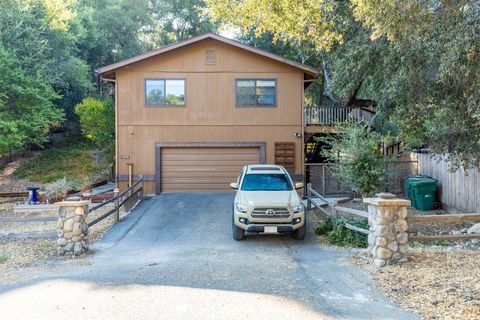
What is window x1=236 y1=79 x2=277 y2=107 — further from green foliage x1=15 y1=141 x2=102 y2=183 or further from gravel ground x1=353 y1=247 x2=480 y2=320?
gravel ground x1=353 y1=247 x2=480 y2=320

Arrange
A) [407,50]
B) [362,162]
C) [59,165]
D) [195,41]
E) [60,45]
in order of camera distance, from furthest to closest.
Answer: [59,165]
[60,45]
[195,41]
[362,162]
[407,50]

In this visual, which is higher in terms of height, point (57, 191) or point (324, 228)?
point (57, 191)

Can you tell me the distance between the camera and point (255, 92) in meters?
16.4

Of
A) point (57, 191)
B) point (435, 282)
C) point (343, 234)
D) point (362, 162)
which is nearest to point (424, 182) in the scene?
point (362, 162)

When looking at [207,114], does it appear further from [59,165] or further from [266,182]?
[59,165]

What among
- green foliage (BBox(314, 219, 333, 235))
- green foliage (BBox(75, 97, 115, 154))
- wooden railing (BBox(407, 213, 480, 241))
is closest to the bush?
green foliage (BBox(75, 97, 115, 154))

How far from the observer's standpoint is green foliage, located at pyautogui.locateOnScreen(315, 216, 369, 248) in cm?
886

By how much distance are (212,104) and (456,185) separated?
892 cm

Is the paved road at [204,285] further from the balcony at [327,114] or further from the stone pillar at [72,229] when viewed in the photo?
the balcony at [327,114]

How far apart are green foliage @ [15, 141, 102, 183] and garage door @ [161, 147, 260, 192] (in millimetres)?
6531

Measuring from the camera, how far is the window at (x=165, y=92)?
53.3 feet

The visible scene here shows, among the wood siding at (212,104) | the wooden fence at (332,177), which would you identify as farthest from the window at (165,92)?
the wooden fence at (332,177)

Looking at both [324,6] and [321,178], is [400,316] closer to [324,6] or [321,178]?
[324,6]

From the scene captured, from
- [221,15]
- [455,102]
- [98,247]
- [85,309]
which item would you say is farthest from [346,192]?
[85,309]
